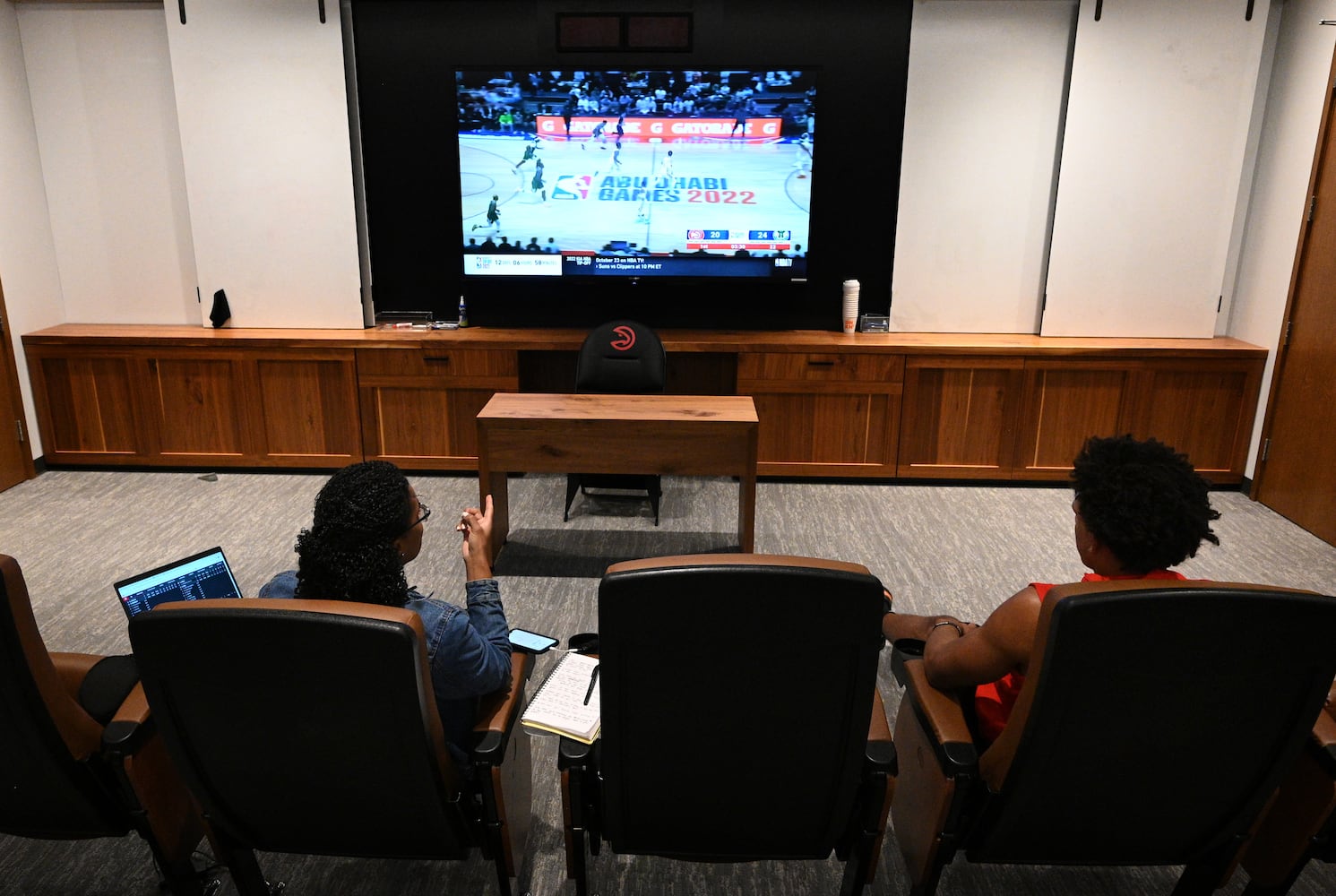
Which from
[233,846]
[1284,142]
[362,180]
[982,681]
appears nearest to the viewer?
[233,846]

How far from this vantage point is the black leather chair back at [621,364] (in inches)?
165

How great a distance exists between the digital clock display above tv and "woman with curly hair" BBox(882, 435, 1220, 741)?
317 cm

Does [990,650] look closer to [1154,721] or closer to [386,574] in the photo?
[1154,721]

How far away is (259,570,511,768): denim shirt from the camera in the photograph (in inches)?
64.7

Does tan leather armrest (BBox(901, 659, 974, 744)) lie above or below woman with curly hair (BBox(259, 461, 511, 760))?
below

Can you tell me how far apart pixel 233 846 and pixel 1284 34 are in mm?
5740

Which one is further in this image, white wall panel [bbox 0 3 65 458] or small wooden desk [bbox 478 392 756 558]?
white wall panel [bbox 0 3 65 458]

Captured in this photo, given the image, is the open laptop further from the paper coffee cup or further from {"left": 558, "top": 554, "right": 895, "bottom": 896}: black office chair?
the paper coffee cup

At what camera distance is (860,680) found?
143cm

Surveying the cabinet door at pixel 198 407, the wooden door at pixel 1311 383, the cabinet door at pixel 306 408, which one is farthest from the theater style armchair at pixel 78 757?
the wooden door at pixel 1311 383

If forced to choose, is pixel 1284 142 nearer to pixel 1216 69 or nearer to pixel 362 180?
pixel 1216 69

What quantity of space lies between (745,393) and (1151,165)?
2.50 m

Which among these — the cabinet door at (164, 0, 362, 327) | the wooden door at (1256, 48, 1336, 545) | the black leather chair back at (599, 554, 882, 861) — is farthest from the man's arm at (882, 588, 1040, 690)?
the cabinet door at (164, 0, 362, 327)

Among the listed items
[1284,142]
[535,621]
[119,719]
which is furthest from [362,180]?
[1284,142]
